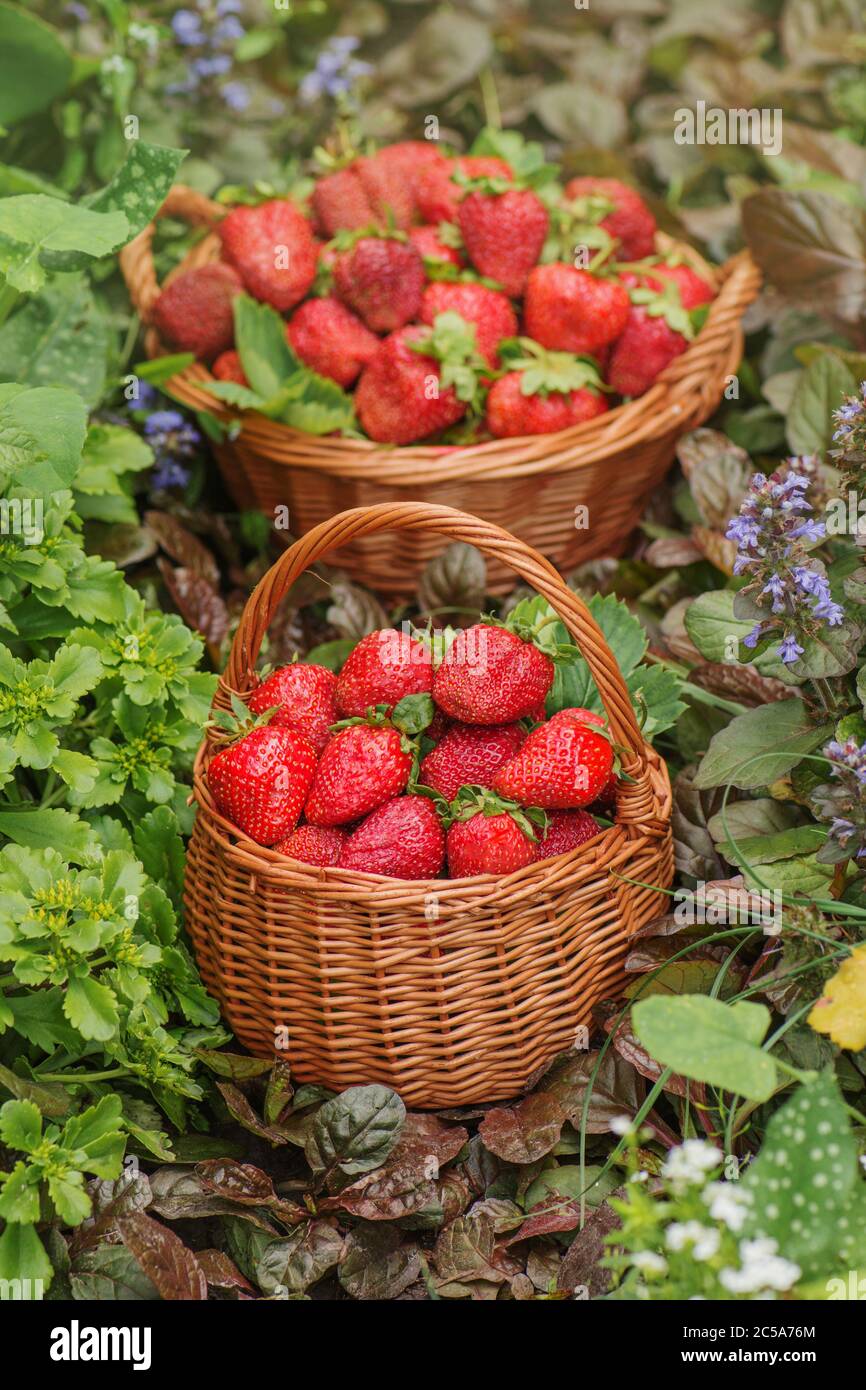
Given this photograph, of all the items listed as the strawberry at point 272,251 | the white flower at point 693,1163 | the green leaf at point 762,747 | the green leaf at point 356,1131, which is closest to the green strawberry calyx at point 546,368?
the strawberry at point 272,251

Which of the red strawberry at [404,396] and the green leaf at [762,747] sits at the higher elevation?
the red strawberry at [404,396]

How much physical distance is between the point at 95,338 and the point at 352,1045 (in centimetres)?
102

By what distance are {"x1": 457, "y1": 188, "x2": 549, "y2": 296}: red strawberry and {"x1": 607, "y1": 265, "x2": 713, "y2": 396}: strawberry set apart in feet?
0.51

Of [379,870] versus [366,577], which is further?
[366,577]

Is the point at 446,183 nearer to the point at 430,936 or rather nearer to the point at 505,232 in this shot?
the point at 505,232

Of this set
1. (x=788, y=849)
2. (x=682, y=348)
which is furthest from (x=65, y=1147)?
(x=682, y=348)

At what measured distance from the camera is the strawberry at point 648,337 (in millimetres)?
1826

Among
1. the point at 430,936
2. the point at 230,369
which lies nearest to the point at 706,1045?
the point at 430,936

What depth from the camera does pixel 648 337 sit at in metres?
1.82

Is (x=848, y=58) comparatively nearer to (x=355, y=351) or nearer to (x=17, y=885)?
(x=355, y=351)

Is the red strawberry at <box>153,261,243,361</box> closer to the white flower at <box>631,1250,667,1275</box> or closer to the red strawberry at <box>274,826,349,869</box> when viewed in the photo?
the red strawberry at <box>274,826,349,869</box>

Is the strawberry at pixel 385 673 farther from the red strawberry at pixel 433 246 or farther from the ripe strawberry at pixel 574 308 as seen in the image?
the red strawberry at pixel 433 246

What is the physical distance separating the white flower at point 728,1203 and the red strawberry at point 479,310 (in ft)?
4.14
